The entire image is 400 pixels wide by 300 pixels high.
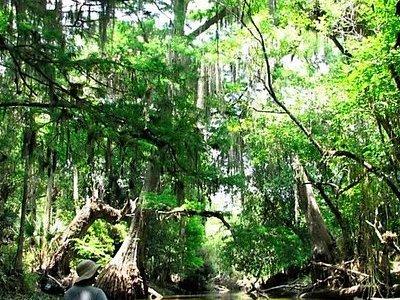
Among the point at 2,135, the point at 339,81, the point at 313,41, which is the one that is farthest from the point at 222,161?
the point at 2,135

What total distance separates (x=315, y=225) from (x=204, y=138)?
224 inches

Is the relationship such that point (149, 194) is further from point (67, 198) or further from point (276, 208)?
point (67, 198)

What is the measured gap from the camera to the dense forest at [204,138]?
23.9 ft

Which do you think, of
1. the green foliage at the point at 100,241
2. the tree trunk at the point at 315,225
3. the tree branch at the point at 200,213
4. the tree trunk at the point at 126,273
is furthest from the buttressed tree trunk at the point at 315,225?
the green foliage at the point at 100,241

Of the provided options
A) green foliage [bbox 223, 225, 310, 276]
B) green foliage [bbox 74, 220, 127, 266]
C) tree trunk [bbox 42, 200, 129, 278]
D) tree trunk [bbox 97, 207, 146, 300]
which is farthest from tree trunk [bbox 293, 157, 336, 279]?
green foliage [bbox 74, 220, 127, 266]

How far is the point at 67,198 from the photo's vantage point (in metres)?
22.0

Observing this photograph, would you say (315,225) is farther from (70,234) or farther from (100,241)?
(70,234)

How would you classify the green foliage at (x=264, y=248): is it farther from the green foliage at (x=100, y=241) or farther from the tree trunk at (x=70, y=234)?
the tree trunk at (x=70, y=234)

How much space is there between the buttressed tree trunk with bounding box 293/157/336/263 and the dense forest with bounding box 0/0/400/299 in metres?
0.05

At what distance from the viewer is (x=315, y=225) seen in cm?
1625

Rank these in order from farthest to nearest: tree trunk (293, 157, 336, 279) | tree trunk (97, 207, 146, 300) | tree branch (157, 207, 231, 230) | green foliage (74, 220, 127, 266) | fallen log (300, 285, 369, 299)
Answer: green foliage (74, 220, 127, 266) → tree trunk (293, 157, 336, 279) → tree trunk (97, 207, 146, 300) → tree branch (157, 207, 231, 230) → fallen log (300, 285, 369, 299)

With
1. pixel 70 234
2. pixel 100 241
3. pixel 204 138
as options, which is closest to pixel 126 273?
pixel 70 234

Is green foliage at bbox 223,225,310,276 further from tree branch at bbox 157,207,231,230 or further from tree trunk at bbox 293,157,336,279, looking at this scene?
tree trunk at bbox 293,157,336,279

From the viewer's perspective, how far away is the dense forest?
7.27 metres
